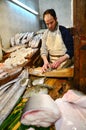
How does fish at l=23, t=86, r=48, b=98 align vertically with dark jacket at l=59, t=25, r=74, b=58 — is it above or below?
below

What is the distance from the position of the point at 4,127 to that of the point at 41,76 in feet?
3.35

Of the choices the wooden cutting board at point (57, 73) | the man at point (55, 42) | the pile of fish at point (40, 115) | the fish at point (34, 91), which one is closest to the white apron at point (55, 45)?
the man at point (55, 42)

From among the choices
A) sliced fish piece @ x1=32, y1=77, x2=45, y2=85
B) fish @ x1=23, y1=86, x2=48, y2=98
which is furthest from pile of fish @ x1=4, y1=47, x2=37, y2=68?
fish @ x1=23, y1=86, x2=48, y2=98

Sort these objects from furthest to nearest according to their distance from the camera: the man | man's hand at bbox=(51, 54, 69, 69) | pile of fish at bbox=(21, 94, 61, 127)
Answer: the man
man's hand at bbox=(51, 54, 69, 69)
pile of fish at bbox=(21, 94, 61, 127)

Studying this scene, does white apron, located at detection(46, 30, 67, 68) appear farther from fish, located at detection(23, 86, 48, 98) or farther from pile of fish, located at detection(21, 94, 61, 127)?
pile of fish, located at detection(21, 94, 61, 127)

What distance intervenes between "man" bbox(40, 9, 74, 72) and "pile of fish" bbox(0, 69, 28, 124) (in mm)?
1106

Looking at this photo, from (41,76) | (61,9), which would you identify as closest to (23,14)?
(61,9)

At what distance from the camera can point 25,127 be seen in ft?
3.99

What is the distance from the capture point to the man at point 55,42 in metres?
2.85

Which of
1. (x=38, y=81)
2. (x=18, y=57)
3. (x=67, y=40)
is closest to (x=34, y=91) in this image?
(x=38, y=81)

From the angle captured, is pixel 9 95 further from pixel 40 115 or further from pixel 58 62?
pixel 58 62

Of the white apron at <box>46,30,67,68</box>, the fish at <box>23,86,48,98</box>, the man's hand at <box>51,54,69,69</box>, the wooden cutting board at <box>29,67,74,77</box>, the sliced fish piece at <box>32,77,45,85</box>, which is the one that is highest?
the white apron at <box>46,30,67,68</box>

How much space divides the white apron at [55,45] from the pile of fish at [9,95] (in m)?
1.39

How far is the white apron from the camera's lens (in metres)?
3.03
